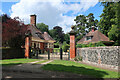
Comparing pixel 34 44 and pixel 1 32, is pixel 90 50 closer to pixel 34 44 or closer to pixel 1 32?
pixel 1 32

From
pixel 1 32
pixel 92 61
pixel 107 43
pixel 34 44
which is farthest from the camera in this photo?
pixel 107 43

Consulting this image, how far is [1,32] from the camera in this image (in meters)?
12.8

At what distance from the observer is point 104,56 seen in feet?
27.4

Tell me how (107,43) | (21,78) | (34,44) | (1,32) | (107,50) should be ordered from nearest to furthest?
(21,78), (107,50), (1,32), (34,44), (107,43)

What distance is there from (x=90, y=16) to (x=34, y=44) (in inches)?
1363

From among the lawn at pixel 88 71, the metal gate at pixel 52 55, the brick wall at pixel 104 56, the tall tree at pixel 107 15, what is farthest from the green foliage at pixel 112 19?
the lawn at pixel 88 71

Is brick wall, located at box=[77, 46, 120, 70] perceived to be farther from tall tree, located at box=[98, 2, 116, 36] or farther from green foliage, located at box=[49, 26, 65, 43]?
green foliage, located at box=[49, 26, 65, 43]

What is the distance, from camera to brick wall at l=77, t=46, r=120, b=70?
7.63 m

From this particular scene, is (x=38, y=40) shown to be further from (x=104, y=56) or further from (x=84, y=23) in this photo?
(x=84, y=23)

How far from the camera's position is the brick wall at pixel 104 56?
7.63m

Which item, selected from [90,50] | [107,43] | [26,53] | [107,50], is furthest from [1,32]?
[107,43]

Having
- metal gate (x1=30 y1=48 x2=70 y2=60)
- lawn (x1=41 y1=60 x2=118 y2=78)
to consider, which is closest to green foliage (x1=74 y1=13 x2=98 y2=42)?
metal gate (x1=30 y1=48 x2=70 y2=60)

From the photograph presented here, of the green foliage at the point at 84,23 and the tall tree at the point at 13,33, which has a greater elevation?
the green foliage at the point at 84,23

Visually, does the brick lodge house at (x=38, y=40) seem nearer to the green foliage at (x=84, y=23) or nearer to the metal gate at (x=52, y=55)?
the metal gate at (x=52, y=55)
